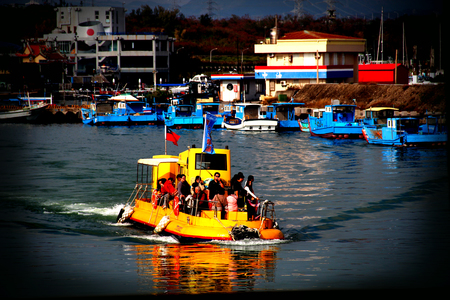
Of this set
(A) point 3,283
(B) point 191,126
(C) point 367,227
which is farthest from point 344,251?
(B) point 191,126

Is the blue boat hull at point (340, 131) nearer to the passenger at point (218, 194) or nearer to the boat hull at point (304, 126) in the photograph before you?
the boat hull at point (304, 126)

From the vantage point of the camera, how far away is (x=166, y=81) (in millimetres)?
108125

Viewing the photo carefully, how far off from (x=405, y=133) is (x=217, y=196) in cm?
3229

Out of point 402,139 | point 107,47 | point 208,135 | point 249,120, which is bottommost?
point 402,139

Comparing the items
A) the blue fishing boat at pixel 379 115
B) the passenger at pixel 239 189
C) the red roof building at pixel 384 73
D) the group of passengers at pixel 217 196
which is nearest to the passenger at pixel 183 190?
the group of passengers at pixel 217 196

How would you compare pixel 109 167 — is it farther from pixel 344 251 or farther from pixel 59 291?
pixel 59 291

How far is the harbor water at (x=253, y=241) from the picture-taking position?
10938 mm

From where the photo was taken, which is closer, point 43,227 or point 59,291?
point 59,291

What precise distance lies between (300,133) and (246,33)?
66.8m

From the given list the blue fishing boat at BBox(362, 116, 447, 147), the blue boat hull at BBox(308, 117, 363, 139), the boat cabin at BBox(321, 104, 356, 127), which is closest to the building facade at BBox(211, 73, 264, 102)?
the boat cabin at BBox(321, 104, 356, 127)

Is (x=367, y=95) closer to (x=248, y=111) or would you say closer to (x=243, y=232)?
(x=248, y=111)

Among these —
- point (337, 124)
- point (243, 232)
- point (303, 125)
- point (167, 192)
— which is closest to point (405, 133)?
point (337, 124)

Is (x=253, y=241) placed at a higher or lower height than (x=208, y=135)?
lower

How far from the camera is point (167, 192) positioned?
1966cm
